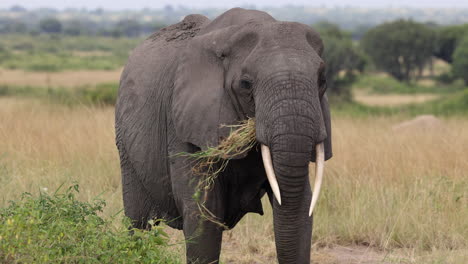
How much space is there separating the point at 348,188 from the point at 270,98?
136 inches

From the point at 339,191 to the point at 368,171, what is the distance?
0.71 m

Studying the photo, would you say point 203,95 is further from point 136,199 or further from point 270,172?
point 136,199

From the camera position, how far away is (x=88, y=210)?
3785mm

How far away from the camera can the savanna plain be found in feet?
18.7

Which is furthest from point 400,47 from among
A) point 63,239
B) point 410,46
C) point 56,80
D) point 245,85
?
point 63,239

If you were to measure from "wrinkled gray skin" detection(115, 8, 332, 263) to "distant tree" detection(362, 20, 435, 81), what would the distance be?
48.2 meters

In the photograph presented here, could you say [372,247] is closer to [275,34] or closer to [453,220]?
[453,220]

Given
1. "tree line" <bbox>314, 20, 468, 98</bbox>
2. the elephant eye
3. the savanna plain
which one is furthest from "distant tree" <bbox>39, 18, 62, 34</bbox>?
the elephant eye

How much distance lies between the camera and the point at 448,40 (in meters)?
50.7

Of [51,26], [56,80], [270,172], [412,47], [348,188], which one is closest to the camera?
[270,172]

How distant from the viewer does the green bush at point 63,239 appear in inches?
133

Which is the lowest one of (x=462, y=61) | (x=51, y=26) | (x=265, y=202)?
(x=51, y=26)

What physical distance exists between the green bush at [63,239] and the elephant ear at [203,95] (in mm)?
491

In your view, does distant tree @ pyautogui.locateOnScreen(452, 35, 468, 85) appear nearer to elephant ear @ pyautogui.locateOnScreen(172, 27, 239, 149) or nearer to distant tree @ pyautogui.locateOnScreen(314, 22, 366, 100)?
distant tree @ pyautogui.locateOnScreen(314, 22, 366, 100)
